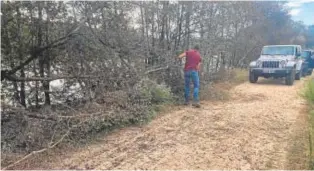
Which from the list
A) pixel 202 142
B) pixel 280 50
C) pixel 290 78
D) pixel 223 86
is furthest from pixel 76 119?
pixel 280 50

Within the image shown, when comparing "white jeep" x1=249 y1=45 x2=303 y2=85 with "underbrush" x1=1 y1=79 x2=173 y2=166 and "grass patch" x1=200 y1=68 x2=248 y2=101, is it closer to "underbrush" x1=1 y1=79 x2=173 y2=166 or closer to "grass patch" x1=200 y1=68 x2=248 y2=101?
"grass patch" x1=200 y1=68 x2=248 y2=101

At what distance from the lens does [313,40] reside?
33.1 meters

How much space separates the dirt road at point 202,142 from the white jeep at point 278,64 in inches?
221

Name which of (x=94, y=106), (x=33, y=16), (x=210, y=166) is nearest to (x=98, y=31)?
(x=33, y=16)

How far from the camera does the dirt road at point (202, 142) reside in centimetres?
490

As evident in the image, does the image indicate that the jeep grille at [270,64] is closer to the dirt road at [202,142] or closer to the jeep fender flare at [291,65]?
the jeep fender flare at [291,65]

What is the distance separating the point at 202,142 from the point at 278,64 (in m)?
9.21

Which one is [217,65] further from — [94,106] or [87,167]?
[87,167]

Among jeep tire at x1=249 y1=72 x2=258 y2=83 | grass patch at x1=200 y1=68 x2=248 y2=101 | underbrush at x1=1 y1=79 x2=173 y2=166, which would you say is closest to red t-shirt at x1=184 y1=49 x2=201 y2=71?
grass patch at x1=200 y1=68 x2=248 y2=101

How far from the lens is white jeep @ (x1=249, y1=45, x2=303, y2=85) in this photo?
544 inches

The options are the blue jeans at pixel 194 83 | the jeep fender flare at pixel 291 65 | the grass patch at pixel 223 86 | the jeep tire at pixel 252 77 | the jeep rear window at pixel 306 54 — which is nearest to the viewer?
the blue jeans at pixel 194 83

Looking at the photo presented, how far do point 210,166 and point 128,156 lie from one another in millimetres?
1178

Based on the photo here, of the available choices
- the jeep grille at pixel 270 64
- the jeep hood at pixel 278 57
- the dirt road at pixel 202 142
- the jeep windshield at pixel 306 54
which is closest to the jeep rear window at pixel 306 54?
A: the jeep windshield at pixel 306 54

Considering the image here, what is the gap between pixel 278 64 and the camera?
13914 millimetres
